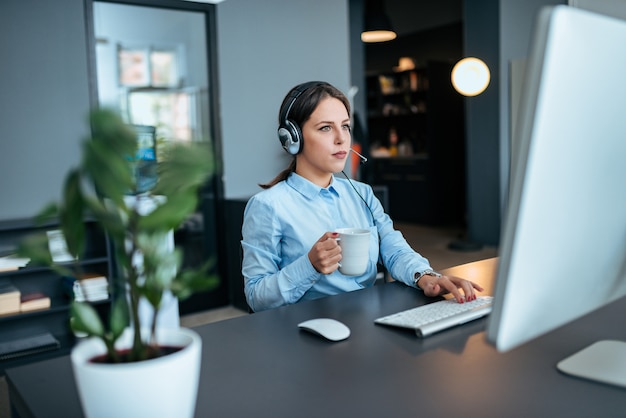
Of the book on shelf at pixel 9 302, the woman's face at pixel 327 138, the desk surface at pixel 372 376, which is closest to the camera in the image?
the desk surface at pixel 372 376

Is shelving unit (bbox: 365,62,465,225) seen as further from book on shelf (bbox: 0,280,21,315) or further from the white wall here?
book on shelf (bbox: 0,280,21,315)

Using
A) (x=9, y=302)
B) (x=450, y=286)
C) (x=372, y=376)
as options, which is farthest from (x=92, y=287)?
(x=372, y=376)

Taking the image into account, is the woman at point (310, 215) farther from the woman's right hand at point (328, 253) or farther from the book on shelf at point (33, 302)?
the book on shelf at point (33, 302)

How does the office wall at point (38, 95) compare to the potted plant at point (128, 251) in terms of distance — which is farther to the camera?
the office wall at point (38, 95)

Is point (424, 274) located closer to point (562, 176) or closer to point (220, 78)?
point (562, 176)

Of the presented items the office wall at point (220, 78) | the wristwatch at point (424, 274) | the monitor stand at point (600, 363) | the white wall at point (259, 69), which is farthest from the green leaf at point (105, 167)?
the white wall at point (259, 69)

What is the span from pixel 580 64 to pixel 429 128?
703 cm

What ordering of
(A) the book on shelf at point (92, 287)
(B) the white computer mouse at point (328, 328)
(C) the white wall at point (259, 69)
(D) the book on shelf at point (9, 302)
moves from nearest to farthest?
(B) the white computer mouse at point (328, 328) < (D) the book on shelf at point (9, 302) < (A) the book on shelf at point (92, 287) < (C) the white wall at point (259, 69)

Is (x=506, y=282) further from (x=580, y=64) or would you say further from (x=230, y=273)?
(x=230, y=273)

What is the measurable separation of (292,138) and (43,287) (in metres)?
2.45

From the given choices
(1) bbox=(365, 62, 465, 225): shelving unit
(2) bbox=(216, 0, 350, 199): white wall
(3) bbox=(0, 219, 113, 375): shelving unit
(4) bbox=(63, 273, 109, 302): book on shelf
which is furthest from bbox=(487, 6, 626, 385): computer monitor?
(1) bbox=(365, 62, 465, 225): shelving unit

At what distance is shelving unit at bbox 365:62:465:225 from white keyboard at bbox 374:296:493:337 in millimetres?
5831

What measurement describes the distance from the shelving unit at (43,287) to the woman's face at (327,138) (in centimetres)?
191

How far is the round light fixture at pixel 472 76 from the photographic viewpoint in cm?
569
